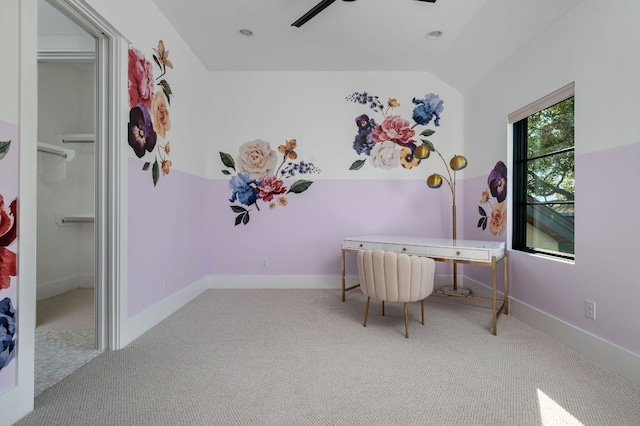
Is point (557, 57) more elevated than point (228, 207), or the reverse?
point (557, 57)

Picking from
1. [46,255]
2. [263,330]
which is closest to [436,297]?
[263,330]

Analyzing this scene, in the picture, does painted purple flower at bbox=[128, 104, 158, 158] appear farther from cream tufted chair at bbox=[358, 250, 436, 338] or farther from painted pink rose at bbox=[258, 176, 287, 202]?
cream tufted chair at bbox=[358, 250, 436, 338]

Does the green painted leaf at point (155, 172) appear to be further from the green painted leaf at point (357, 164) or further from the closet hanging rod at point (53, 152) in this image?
the green painted leaf at point (357, 164)

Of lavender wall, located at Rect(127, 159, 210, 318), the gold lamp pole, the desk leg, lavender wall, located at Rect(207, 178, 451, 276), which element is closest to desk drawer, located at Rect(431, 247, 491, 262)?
the desk leg

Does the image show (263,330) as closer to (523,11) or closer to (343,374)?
(343,374)

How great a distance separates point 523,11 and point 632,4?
2.32 ft

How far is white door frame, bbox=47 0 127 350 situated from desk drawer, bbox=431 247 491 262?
2466mm

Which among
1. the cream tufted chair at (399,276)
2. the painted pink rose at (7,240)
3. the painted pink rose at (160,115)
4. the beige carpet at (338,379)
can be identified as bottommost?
the beige carpet at (338,379)

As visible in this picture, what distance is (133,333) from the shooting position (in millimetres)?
2316

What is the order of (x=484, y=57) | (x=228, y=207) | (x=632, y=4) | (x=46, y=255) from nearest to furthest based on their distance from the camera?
(x=632, y=4), (x=484, y=57), (x=46, y=255), (x=228, y=207)

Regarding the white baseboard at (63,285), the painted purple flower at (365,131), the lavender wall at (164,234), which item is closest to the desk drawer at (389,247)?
the painted purple flower at (365,131)

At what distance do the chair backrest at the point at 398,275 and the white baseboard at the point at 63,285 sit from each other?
309cm

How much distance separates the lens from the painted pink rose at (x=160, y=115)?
261 cm

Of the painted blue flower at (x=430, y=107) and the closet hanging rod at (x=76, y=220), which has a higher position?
the painted blue flower at (x=430, y=107)
